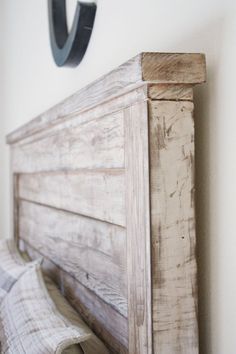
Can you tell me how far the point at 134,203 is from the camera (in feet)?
2.90

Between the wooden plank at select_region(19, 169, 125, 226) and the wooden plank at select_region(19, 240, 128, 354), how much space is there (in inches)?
9.4

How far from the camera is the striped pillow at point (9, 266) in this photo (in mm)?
1495

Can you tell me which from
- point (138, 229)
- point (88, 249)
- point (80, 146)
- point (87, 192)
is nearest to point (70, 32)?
point (80, 146)

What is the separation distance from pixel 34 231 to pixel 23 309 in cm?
76

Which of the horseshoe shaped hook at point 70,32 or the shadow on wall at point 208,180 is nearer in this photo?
the shadow on wall at point 208,180

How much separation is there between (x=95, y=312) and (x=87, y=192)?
0.35 meters

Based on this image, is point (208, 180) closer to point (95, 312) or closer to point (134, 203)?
point (134, 203)

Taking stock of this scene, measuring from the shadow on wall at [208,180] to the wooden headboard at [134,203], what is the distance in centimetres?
3

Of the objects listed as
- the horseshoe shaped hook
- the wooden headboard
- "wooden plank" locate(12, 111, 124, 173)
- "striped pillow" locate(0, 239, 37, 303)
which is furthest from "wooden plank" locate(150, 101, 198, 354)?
"striped pillow" locate(0, 239, 37, 303)

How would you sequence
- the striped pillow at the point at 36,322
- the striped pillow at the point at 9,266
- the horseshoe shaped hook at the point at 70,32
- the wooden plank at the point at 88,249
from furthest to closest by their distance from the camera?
the striped pillow at the point at 9,266 → the horseshoe shaped hook at the point at 70,32 → the wooden plank at the point at 88,249 → the striped pillow at the point at 36,322

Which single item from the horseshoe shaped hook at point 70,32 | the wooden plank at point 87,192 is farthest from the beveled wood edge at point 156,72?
the horseshoe shaped hook at point 70,32

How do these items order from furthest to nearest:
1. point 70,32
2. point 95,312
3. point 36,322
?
point 70,32 < point 95,312 < point 36,322

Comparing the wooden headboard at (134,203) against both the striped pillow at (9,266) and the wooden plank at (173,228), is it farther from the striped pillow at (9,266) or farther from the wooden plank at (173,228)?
the striped pillow at (9,266)

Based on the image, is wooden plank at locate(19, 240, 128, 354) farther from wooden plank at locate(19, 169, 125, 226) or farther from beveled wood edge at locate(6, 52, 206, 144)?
beveled wood edge at locate(6, 52, 206, 144)
